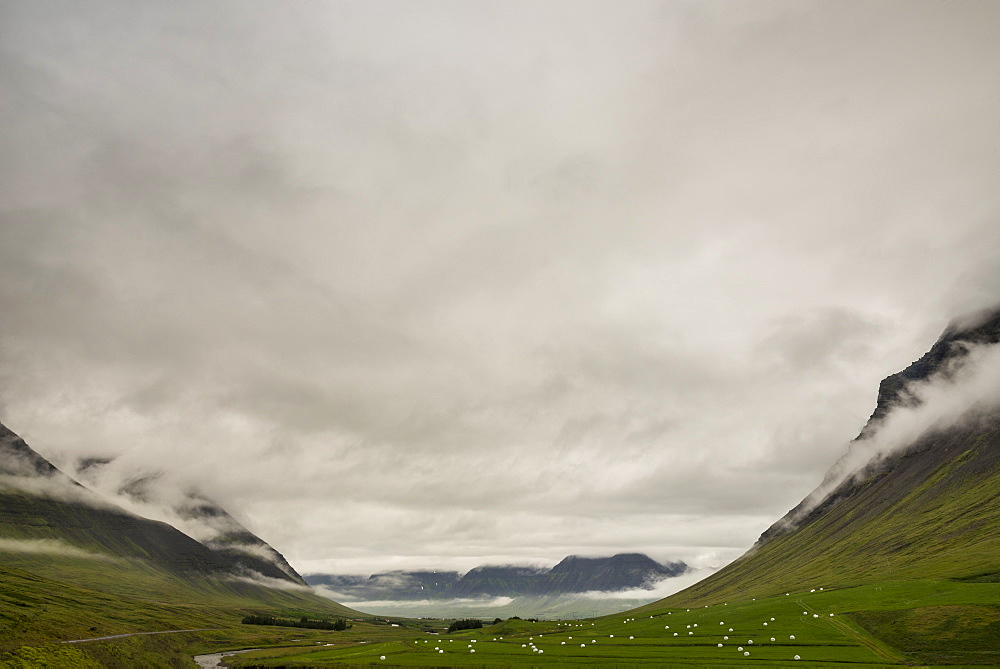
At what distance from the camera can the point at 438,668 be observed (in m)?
130

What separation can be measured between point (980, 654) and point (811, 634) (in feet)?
129

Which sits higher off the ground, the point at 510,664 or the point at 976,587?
the point at 976,587

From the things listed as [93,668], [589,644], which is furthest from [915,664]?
[93,668]

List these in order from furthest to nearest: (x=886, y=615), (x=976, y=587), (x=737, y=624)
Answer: (x=737, y=624) < (x=976, y=587) < (x=886, y=615)

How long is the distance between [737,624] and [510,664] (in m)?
81.5

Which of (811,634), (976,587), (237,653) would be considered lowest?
(237,653)

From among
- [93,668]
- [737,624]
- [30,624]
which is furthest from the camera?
[737,624]

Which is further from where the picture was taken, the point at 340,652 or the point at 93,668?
the point at 340,652

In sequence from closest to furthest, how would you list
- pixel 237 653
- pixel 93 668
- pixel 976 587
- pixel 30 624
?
pixel 93 668 < pixel 976 587 < pixel 30 624 < pixel 237 653

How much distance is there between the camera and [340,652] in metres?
174

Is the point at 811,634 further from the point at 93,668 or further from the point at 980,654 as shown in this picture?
the point at 93,668

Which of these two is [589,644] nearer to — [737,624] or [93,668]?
[737,624]

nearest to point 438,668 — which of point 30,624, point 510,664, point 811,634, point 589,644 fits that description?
point 510,664

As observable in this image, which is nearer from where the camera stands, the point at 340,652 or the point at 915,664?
the point at 915,664
